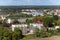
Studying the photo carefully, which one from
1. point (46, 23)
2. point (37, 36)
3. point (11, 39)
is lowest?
point (46, 23)

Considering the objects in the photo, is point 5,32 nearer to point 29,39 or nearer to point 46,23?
point 29,39

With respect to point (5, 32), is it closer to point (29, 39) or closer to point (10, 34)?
point (10, 34)

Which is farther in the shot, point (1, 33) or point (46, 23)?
point (46, 23)

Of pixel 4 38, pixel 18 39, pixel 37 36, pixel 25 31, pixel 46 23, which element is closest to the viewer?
pixel 4 38

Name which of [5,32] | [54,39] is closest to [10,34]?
[5,32]

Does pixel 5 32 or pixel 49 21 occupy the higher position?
pixel 5 32

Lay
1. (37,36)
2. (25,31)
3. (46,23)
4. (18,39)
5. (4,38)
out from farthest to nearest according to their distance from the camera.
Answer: (46,23) < (25,31) < (37,36) < (18,39) < (4,38)

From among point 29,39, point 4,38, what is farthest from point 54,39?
point 4,38

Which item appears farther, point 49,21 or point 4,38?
point 49,21

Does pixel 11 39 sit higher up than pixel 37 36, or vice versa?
pixel 11 39
